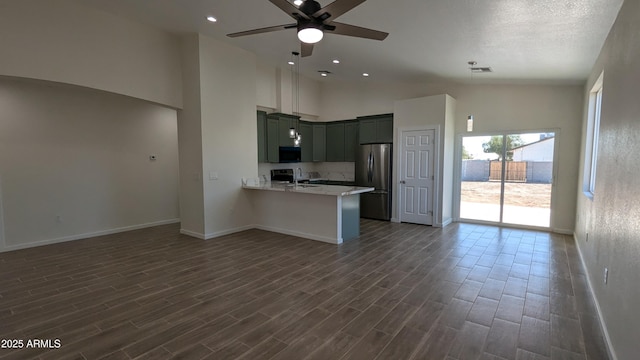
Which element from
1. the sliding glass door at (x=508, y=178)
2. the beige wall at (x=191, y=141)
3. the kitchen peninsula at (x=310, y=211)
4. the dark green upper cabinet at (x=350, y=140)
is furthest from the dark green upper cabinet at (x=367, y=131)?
the beige wall at (x=191, y=141)

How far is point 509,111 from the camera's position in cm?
601

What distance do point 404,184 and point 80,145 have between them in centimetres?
662

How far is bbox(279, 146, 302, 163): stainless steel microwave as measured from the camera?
736 cm

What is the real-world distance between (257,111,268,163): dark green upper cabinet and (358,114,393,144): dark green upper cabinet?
2393 millimetres

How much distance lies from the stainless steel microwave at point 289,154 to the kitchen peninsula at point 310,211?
1448mm

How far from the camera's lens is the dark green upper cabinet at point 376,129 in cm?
707

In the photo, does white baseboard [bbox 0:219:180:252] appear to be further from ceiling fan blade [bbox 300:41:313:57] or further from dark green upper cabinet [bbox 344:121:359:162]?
ceiling fan blade [bbox 300:41:313:57]

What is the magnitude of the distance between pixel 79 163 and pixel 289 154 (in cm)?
424

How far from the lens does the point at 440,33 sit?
379 cm

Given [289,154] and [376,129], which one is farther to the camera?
[289,154]

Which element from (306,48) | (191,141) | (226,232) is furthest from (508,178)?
(191,141)

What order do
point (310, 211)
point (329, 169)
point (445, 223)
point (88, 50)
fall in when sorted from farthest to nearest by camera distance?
1. point (329, 169)
2. point (445, 223)
3. point (310, 211)
4. point (88, 50)

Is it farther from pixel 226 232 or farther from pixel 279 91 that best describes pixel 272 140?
pixel 226 232

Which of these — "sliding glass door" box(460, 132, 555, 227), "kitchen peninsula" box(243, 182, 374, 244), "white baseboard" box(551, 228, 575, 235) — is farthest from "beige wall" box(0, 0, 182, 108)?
"white baseboard" box(551, 228, 575, 235)
